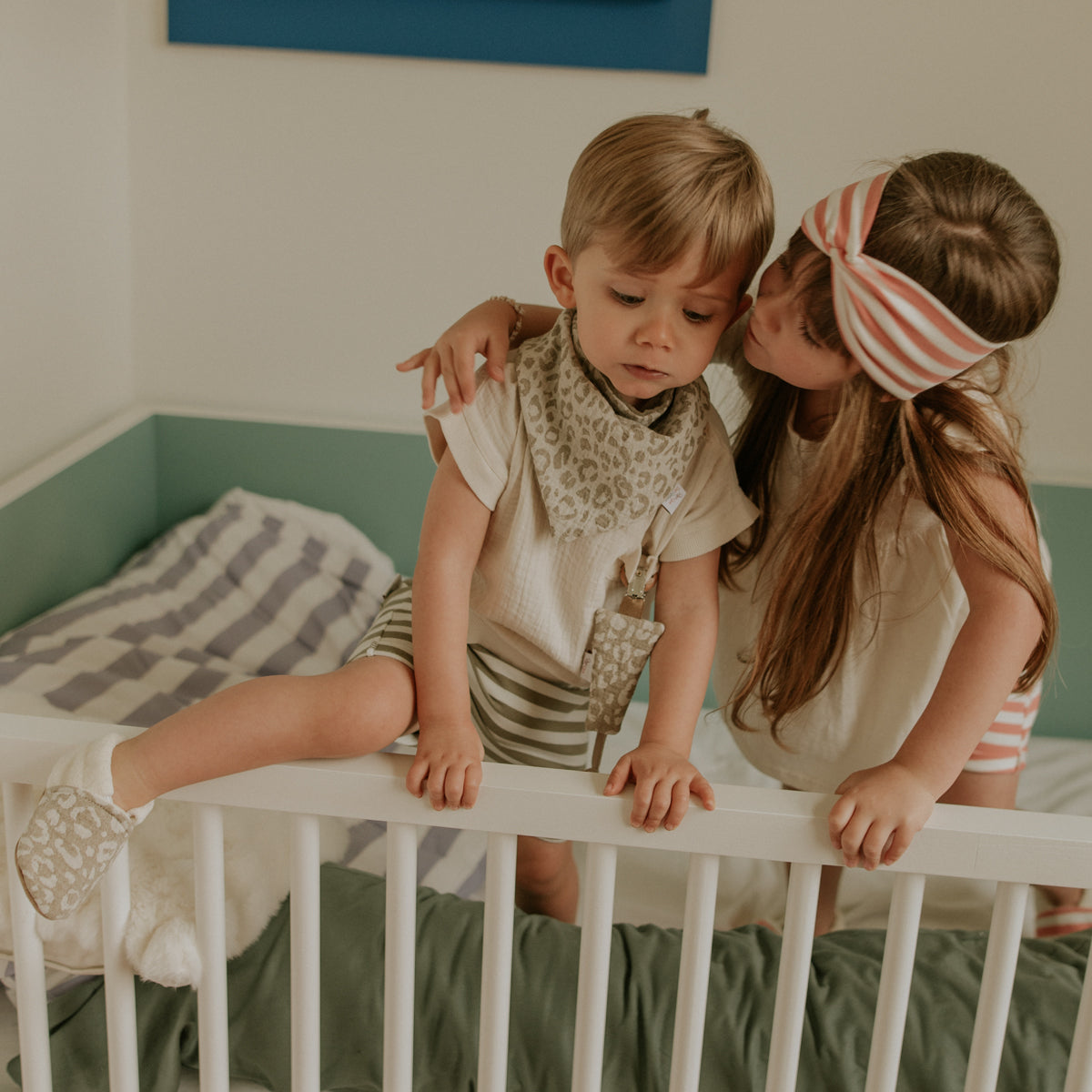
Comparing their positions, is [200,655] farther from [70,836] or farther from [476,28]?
[476,28]

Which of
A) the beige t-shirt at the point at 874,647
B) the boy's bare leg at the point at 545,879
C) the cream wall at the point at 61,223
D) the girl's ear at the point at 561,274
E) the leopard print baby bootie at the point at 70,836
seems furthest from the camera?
the cream wall at the point at 61,223

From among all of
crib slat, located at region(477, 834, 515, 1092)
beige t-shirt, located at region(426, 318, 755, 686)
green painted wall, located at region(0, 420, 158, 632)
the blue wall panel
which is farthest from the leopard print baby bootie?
the blue wall panel

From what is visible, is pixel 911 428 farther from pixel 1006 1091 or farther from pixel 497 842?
pixel 1006 1091

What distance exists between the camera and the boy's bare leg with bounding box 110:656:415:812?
2.42ft

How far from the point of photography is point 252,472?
6.12 feet

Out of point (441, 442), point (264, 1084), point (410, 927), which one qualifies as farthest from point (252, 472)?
point (410, 927)

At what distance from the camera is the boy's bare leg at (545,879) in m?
Answer: 1.11

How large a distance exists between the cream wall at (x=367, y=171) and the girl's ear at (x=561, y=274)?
35.6 inches

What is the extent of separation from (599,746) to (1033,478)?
1.02m

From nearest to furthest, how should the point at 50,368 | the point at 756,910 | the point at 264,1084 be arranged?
the point at 264,1084, the point at 756,910, the point at 50,368

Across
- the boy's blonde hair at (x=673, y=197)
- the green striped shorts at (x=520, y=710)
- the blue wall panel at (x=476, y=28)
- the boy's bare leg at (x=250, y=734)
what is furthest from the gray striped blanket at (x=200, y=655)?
the blue wall panel at (x=476, y=28)

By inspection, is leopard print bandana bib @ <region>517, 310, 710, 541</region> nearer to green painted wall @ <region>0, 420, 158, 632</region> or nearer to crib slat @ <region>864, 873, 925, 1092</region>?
crib slat @ <region>864, 873, 925, 1092</region>

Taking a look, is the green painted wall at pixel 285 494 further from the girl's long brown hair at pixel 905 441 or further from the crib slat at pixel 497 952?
the crib slat at pixel 497 952

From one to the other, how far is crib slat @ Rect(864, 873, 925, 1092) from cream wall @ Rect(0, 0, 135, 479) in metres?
1.25
